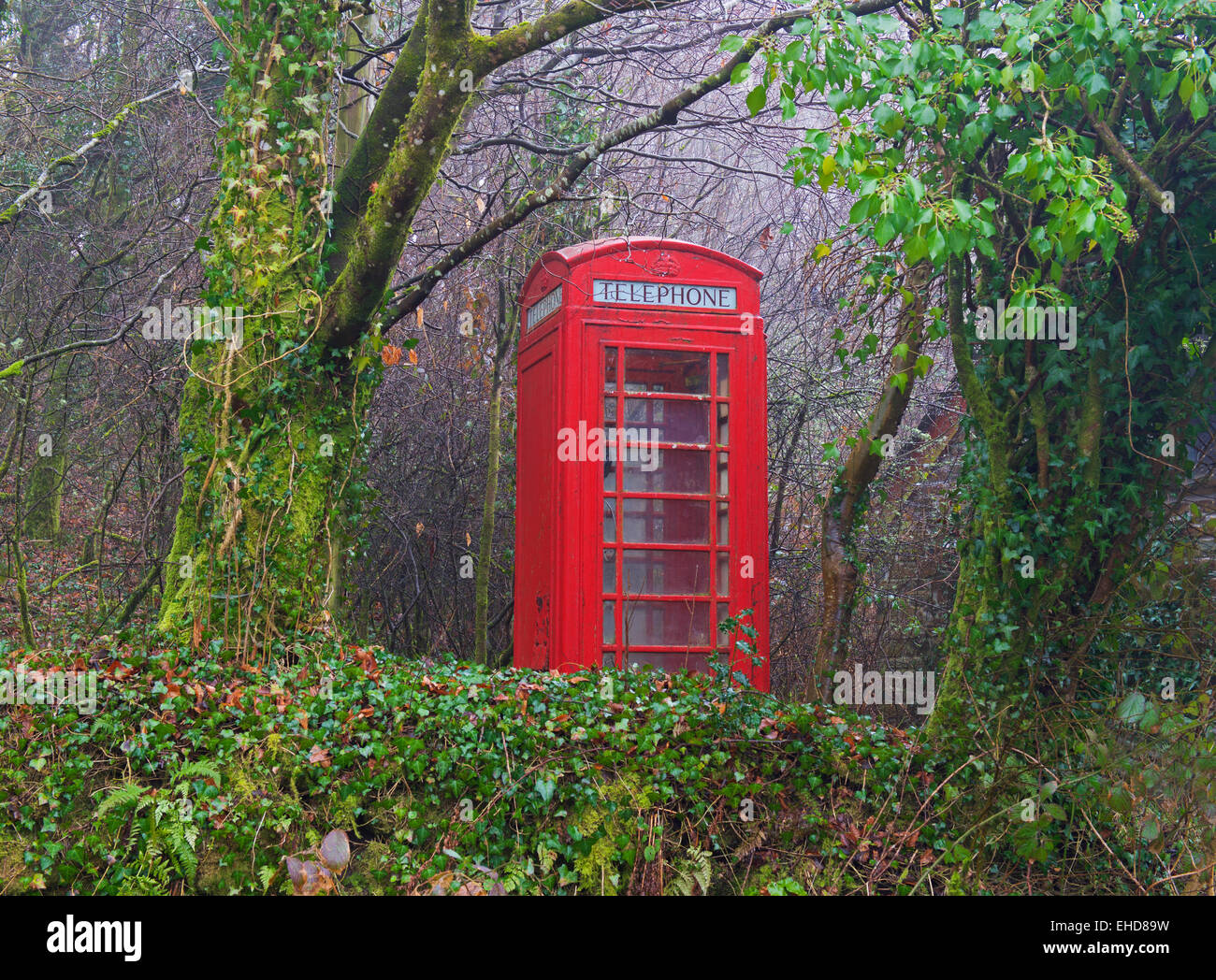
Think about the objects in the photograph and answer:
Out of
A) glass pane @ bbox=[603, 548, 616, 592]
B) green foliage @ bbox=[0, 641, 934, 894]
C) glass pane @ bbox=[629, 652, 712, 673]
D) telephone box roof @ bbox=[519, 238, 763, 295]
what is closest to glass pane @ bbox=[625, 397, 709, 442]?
glass pane @ bbox=[603, 548, 616, 592]

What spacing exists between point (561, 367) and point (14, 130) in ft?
19.0

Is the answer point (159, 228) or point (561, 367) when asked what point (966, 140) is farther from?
point (159, 228)

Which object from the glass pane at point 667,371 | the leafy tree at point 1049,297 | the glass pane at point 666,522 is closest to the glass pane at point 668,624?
the glass pane at point 666,522

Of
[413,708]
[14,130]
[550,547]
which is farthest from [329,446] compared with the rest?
[14,130]

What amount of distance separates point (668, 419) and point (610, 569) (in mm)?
874

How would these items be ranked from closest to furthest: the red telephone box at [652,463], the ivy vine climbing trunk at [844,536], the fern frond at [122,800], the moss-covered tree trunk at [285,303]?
the fern frond at [122,800], the moss-covered tree trunk at [285,303], the red telephone box at [652,463], the ivy vine climbing trunk at [844,536]

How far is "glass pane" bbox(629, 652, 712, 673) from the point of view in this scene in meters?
5.39

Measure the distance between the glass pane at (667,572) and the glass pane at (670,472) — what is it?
344mm

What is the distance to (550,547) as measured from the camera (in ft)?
17.7

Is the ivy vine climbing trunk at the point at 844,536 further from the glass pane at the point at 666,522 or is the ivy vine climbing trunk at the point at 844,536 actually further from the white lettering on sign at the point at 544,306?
the white lettering on sign at the point at 544,306

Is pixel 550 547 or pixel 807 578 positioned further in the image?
pixel 807 578

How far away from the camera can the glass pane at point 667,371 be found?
17.7ft

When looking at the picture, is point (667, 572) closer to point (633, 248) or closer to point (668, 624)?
point (668, 624)

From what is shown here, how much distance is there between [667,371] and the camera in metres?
5.41
